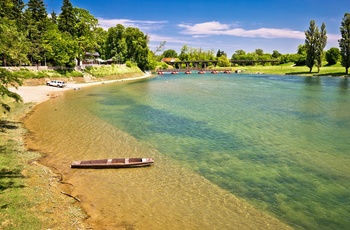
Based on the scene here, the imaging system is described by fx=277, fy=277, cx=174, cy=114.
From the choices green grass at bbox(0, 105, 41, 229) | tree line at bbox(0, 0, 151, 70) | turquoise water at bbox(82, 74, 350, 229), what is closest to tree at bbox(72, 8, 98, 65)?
tree line at bbox(0, 0, 151, 70)

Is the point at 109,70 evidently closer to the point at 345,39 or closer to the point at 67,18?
the point at 67,18

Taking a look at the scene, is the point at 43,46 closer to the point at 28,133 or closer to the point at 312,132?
the point at 28,133

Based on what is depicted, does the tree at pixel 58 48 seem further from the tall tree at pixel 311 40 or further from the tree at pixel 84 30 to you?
the tall tree at pixel 311 40

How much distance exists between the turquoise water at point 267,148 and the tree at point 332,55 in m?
126

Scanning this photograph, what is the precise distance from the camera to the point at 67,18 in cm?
10112

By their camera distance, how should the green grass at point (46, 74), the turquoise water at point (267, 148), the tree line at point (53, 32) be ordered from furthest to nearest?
1. the tree line at point (53, 32)
2. the green grass at point (46, 74)
3. the turquoise water at point (267, 148)

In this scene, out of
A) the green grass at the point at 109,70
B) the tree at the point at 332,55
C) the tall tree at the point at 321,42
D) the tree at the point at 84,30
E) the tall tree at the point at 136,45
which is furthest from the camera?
the tree at the point at 332,55

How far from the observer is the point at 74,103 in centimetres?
5516

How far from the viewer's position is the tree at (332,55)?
157 metres

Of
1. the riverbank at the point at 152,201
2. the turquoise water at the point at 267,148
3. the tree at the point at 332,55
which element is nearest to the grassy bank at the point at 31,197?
the riverbank at the point at 152,201

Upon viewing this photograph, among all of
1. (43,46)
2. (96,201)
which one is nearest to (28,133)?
(96,201)

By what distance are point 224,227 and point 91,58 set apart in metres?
115

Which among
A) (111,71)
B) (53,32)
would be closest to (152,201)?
(53,32)

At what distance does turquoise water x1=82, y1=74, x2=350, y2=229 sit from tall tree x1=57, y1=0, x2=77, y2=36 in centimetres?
6140
